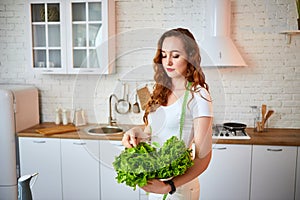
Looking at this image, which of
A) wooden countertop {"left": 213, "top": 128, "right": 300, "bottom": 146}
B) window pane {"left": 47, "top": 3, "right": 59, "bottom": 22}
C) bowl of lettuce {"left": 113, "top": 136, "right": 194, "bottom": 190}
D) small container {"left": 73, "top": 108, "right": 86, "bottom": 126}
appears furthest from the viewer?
window pane {"left": 47, "top": 3, "right": 59, "bottom": 22}

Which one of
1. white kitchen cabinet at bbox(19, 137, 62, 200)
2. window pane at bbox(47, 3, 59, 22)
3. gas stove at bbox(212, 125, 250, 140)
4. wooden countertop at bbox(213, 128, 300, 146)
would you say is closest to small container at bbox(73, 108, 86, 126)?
wooden countertop at bbox(213, 128, 300, 146)

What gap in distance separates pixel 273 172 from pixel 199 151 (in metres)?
1.75

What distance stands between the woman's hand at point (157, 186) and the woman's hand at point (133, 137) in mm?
125

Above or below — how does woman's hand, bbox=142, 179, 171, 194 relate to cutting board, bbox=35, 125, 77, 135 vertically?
above

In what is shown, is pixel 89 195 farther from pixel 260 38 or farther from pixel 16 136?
pixel 260 38

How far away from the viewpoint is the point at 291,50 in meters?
2.90

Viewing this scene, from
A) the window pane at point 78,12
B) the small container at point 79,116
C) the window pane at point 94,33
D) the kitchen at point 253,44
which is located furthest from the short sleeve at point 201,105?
the window pane at point 78,12

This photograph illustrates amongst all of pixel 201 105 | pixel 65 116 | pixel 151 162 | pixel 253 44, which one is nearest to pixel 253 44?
pixel 253 44

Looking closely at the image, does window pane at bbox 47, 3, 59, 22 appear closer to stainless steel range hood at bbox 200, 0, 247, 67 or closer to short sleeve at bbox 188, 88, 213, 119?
stainless steel range hood at bbox 200, 0, 247, 67

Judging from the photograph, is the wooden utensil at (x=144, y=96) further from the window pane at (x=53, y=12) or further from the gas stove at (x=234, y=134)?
the window pane at (x=53, y=12)

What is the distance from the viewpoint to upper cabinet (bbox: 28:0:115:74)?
2801 millimetres

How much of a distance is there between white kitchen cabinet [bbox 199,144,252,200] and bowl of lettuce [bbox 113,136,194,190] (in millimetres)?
1688

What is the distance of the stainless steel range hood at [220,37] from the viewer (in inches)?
104

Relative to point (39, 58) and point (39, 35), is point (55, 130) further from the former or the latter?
point (39, 35)
